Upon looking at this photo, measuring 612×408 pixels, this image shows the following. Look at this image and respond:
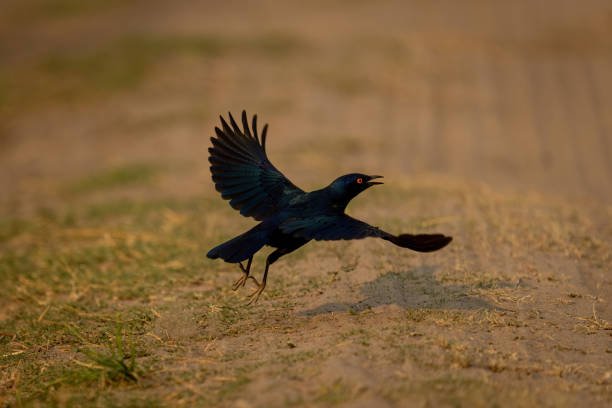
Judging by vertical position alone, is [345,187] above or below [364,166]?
below

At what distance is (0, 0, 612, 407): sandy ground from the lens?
359 cm

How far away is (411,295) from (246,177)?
1.50 m

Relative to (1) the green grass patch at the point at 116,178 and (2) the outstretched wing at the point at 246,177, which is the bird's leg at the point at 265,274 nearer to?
(2) the outstretched wing at the point at 246,177

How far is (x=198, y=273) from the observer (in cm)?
577

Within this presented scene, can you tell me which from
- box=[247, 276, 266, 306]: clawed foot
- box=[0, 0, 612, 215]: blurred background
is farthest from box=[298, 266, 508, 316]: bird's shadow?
box=[0, 0, 612, 215]: blurred background

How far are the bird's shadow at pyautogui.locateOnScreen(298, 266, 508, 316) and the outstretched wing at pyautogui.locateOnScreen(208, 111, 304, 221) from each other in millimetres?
844

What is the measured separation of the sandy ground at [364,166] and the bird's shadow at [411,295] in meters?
0.02

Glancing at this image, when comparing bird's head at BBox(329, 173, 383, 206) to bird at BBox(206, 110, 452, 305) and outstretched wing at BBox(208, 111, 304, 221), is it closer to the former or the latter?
bird at BBox(206, 110, 452, 305)

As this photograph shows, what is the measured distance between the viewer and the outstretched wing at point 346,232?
3.94 metres

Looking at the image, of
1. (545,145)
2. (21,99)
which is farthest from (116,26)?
(545,145)

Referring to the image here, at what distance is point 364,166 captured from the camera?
10227 millimetres

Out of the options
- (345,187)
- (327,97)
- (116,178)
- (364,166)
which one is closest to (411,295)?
(345,187)

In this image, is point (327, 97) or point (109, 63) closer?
point (327, 97)

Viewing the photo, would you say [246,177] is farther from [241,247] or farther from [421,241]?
[421,241]
